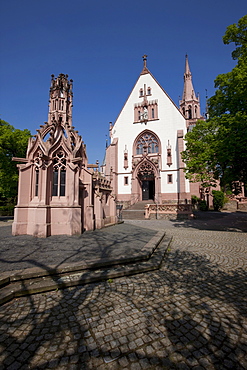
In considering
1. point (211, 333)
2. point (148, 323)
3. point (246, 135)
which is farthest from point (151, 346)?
point (246, 135)

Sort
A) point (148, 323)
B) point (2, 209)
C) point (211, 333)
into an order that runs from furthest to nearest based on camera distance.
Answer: point (2, 209)
point (148, 323)
point (211, 333)

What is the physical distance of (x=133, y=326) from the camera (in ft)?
8.63

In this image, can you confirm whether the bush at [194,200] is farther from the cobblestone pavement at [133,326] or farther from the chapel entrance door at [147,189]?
the cobblestone pavement at [133,326]

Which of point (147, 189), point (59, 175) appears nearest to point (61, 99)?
point (59, 175)

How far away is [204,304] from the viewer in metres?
3.21

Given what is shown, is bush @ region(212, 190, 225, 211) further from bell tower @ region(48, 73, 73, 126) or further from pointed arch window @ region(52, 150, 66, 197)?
pointed arch window @ region(52, 150, 66, 197)

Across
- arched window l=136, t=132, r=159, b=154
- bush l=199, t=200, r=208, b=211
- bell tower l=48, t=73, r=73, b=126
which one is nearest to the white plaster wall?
arched window l=136, t=132, r=159, b=154

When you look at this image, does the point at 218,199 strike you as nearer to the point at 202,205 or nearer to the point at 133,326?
the point at 202,205

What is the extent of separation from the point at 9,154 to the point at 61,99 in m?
11.4

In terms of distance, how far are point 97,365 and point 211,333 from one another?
159 centimetres

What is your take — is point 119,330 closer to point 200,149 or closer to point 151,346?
point 151,346

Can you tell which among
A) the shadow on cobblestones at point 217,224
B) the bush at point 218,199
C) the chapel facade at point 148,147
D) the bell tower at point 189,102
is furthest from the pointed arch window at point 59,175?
the bell tower at point 189,102

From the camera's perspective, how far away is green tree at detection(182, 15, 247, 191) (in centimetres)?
952

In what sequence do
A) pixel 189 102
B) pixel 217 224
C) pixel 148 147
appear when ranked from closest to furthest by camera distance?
pixel 217 224 < pixel 148 147 < pixel 189 102
